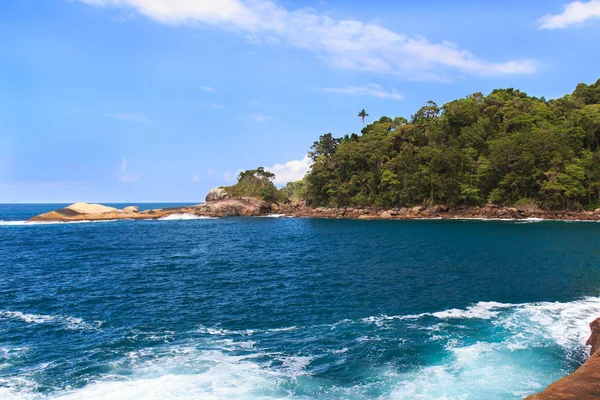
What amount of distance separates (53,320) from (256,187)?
107 metres

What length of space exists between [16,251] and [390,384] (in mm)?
54753

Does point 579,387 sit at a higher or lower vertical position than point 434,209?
Answer: lower

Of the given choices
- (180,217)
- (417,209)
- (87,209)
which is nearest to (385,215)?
(417,209)

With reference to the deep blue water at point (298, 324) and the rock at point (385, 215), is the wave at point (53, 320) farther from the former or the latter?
the rock at point (385, 215)

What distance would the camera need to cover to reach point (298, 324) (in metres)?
21.1

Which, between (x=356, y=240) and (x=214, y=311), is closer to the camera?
(x=214, y=311)

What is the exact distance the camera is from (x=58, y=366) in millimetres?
16188

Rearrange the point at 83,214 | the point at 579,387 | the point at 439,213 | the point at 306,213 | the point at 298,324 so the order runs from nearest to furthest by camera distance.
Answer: the point at 579,387 < the point at 298,324 < the point at 439,213 < the point at 83,214 < the point at 306,213

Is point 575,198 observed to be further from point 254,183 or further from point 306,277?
point 254,183

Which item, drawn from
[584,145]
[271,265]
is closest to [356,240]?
[271,265]

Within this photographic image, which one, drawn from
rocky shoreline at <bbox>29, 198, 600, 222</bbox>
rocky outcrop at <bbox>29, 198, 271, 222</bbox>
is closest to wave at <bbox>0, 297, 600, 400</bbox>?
rocky shoreline at <bbox>29, 198, 600, 222</bbox>

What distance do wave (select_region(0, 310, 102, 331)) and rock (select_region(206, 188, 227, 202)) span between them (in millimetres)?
103541

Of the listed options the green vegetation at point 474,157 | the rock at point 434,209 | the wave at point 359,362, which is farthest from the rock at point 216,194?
the wave at point 359,362

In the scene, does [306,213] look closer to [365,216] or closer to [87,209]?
[365,216]
